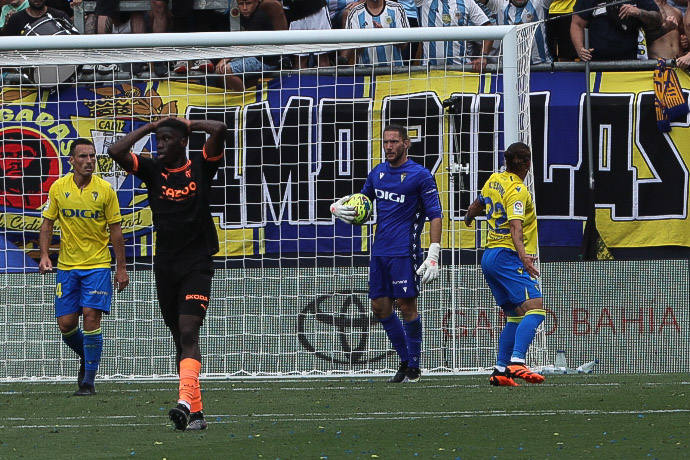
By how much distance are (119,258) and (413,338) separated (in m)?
2.61

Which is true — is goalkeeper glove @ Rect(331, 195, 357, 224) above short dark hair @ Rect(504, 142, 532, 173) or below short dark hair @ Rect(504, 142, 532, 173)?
below

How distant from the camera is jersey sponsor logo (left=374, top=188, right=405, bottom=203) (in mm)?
10852

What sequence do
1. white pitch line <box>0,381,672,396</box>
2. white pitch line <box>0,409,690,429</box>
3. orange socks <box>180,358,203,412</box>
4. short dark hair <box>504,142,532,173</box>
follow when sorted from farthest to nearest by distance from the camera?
white pitch line <box>0,381,672,396</box>
short dark hair <box>504,142,532,173</box>
white pitch line <box>0,409,690,429</box>
orange socks <box>180,358,203,412</box>

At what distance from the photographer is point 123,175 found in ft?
43.6

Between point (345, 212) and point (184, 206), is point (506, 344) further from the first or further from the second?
point (184, 206)

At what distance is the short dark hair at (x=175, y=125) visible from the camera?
7.87 metres

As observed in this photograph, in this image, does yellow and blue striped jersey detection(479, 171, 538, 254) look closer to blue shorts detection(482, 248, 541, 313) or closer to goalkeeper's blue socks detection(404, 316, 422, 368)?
blue shorts detection(482, 248, 541, 313)

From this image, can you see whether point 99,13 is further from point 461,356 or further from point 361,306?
point 461,356

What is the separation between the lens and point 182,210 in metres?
7.95

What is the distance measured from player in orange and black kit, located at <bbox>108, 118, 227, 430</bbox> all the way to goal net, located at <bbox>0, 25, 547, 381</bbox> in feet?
15.2

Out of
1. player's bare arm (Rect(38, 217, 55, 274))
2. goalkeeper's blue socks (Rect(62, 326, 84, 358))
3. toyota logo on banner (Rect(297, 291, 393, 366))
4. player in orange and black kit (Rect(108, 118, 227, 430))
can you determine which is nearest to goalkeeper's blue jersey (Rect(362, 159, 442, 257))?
toyota logo on banner (Rect(297, 291, 393, 366))

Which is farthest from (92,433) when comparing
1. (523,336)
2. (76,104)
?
(76,104)

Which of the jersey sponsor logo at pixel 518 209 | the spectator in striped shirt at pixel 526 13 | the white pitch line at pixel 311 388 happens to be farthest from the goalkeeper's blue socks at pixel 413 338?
the spectator in striped shirt at pixel 526 13

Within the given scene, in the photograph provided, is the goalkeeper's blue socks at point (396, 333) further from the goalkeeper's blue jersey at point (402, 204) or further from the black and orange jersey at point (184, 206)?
the black and orange jersey at point (184, 206)
